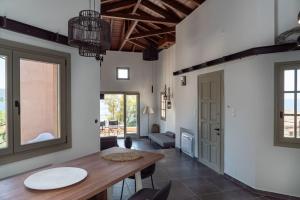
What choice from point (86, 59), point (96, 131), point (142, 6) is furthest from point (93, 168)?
point (142, 6)

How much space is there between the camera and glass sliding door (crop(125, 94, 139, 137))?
10.3 metres

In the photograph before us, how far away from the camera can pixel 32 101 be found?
2.96 meters

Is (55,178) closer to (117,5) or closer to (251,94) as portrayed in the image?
(251,94)

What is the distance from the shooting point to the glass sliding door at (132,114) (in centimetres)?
1031

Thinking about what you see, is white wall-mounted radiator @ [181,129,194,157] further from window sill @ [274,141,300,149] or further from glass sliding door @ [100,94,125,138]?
glass sliding door @ [100,94,125,138]

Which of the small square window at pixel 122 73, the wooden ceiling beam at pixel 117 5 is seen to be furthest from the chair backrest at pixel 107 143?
the small square window at pixel 122 73

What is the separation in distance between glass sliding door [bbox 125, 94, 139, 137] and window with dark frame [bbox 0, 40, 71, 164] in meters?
6.80

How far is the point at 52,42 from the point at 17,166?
5.52 feet

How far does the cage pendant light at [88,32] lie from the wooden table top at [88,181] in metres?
1.27

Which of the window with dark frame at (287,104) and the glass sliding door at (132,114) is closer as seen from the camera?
the window with dark frame at (287,104)

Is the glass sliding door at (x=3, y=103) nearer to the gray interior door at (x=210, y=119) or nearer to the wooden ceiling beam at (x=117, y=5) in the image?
the gray interior door at (x=210, y=119)

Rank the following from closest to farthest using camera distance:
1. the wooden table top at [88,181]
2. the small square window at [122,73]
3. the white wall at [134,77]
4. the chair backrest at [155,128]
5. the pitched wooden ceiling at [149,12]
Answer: the wooden table top at [88,181] < the pitched wooden ceiling at [149,12] < the white wall at [134,77] < the small square window at [122,73] < the chair backrest at [155,128]

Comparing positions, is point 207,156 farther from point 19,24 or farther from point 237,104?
point 19,24

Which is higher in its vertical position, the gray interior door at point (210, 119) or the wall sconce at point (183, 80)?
the wall sconce at point (183, 80)
